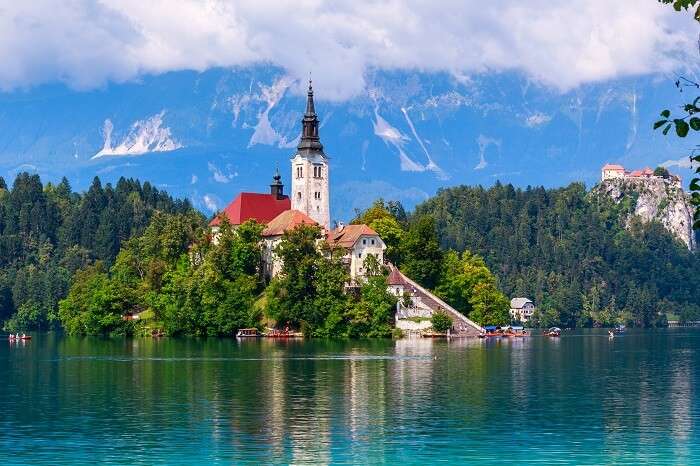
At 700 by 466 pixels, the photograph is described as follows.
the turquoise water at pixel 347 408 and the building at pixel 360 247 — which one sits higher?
the building at pixel 360 247

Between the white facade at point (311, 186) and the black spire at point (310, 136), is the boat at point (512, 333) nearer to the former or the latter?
the white facade at point (311, 186)

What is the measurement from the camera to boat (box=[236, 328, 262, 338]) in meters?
150

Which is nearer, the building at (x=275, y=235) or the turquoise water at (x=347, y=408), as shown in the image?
the turquoise water at (x=347, y=408)

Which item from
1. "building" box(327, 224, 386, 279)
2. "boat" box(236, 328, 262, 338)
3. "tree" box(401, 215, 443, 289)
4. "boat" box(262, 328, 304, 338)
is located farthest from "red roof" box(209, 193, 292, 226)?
"boat" box(262, 328, 304, 338)

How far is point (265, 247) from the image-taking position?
16138 cm

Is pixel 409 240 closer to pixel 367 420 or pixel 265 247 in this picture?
pixel 265 247

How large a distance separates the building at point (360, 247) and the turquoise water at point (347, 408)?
125 feet

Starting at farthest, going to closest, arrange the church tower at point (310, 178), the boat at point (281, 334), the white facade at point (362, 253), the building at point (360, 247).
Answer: the church tower at point (310, 178) → the white facade at point (362, 253) → the building at point (360, 247) → the boat at point (281, 334)

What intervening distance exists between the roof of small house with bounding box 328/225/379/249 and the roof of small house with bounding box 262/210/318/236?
142 inches

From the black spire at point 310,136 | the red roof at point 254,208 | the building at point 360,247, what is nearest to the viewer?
→ the building at point 360,247

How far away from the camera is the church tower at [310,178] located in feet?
581

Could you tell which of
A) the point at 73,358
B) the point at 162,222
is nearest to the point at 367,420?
the point at 73,358

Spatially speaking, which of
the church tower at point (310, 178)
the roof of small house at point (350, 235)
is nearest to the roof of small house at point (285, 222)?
the roof of small house at point (350, 235)

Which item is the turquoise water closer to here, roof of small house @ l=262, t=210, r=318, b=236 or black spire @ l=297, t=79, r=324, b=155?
roof of small house @ l=262, t=210, r=318, b=236
